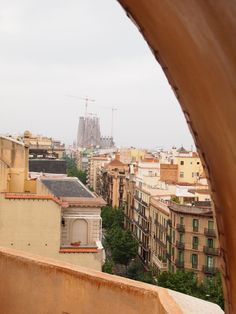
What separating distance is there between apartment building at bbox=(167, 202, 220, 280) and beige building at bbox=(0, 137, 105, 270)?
378 inches

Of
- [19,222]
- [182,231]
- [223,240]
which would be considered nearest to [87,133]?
[182,231]

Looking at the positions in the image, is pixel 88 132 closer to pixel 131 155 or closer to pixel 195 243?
pixel 131 155

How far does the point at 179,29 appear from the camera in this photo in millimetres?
1014

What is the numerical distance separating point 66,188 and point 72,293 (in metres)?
10.4

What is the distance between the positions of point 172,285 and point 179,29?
1789 centimetres

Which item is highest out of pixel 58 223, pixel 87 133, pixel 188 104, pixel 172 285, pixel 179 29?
pixel 87 133

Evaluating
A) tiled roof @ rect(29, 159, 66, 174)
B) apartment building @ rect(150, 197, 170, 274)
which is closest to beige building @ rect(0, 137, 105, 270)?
apartment building @ rect(150, 197, 170, 274)

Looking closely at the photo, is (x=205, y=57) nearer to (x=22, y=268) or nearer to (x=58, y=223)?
(x=22, y=268)

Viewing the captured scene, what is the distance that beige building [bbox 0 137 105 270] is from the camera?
10.6 meters

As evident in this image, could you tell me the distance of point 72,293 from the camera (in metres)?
3.89

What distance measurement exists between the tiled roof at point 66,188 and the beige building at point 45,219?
0.09 feet

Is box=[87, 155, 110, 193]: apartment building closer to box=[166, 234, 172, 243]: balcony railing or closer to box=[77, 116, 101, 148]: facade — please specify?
box=[166, 234, 172, 243]: balcony railing

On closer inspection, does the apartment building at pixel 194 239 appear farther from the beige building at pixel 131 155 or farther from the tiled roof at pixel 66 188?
the beige building at pixel 131 155

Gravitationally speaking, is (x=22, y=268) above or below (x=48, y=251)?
above
